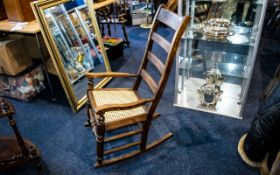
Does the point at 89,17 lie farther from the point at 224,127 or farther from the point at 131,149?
the point at 224,127

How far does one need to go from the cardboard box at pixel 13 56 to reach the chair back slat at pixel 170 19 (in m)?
1.52

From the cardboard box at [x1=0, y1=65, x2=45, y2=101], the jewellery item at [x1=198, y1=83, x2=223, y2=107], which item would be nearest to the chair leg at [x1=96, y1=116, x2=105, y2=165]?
the jewellery item at [x1=198, y1=83, x2=223, y2=107]

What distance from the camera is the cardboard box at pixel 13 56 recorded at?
2297 mm

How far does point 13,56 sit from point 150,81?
4.90 feet

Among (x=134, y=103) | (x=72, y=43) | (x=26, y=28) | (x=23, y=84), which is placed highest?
(x=26, y=28)

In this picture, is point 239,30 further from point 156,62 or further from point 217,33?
point 156,62

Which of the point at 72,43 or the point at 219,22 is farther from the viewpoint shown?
the point at 72,43

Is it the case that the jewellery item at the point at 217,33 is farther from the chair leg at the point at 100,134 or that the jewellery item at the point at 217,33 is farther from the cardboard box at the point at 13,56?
the cardboard box at the point at 13,56

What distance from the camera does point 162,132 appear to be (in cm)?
211

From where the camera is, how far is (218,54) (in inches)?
94.2

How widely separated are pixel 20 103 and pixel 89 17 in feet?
4.04

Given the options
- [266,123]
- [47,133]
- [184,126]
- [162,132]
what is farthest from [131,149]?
[266,123]

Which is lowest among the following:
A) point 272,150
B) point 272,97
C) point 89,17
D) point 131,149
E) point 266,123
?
point 131,149

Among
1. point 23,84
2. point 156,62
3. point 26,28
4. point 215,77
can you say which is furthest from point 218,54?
point 23,84
